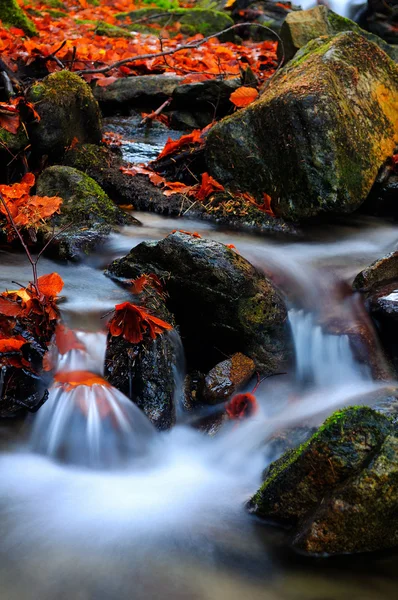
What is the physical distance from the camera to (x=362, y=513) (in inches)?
84.7

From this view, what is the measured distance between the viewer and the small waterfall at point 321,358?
12.7 feet

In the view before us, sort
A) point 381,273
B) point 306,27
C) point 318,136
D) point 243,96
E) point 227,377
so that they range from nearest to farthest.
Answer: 1. point 227,377
2. point 381,273
3. point 318,136
4. point 243,96
5. point 306,27

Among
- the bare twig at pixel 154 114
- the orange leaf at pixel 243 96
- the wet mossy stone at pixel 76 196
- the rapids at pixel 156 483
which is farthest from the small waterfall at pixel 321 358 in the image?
the bare twig at pixel 154 114

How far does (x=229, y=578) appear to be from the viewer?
2.15 m

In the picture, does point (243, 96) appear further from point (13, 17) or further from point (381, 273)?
point (13, 17)

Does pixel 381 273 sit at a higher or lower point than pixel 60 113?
lower

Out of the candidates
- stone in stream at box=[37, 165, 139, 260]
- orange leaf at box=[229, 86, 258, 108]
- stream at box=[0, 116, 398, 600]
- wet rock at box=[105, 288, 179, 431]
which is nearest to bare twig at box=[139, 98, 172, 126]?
orange leaf at box=[229, 86, 258, 108]

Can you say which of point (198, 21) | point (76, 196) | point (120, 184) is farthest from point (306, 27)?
point (198, 21)

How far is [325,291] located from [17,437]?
257 centimetres

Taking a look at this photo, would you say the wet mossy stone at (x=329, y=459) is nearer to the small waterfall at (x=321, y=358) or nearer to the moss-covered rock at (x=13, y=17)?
the small waterfall at (x=321, y=358)

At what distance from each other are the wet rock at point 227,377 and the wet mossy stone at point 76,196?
1916 mm

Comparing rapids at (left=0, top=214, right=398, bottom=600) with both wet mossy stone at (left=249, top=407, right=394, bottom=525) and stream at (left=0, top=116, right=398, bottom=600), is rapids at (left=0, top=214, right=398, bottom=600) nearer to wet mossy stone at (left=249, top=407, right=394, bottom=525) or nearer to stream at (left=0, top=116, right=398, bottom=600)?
stream at (left=0, top=116, right=398, bottom=600)

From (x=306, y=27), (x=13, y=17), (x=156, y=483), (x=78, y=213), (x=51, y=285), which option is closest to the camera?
(x=156, y=483)

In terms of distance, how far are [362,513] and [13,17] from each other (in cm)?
961
